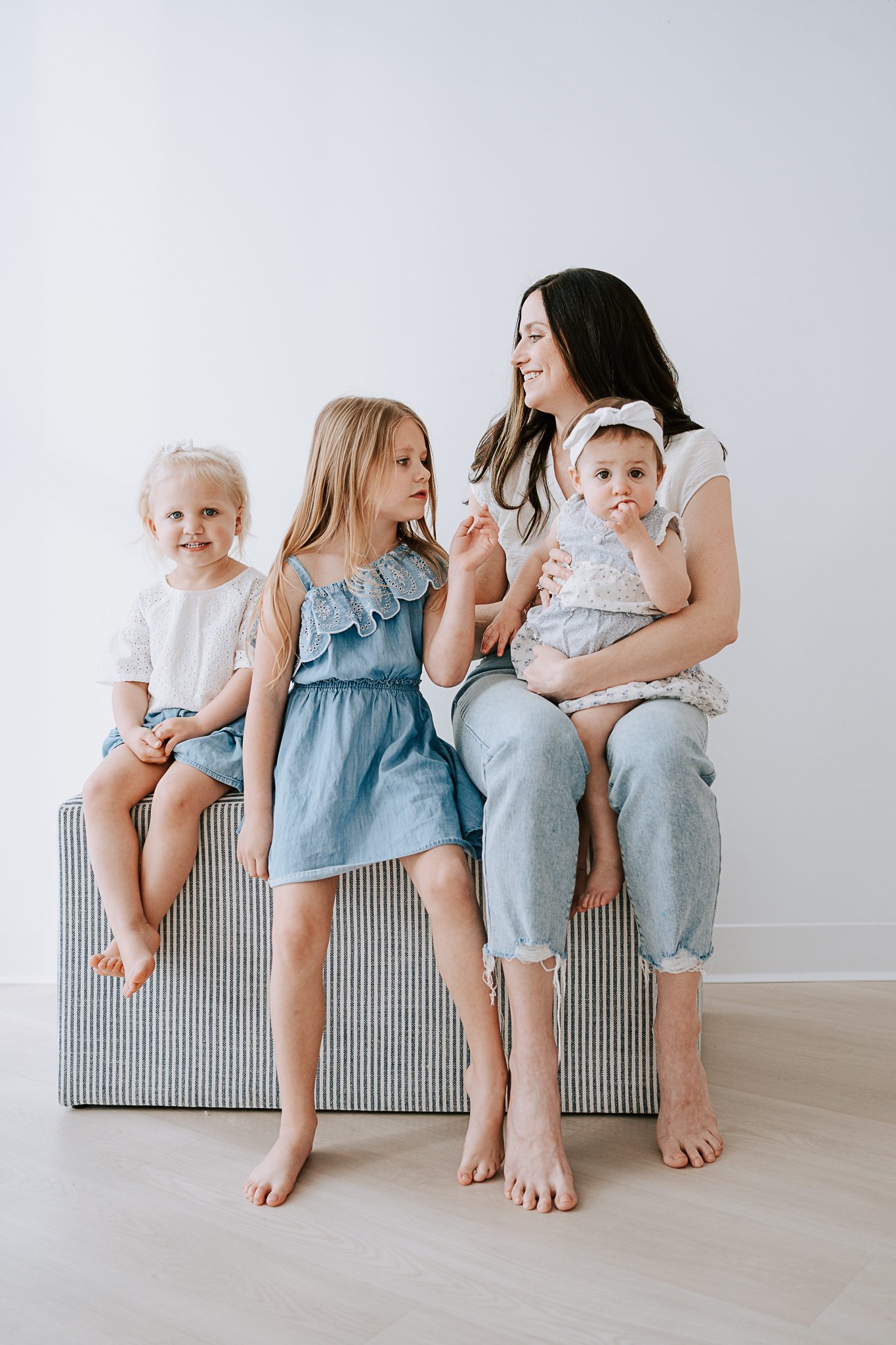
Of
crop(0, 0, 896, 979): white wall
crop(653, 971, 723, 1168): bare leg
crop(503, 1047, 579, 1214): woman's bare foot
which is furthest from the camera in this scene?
crop(0, 0, 896, 979): white wall

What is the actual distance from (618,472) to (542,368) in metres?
0.29

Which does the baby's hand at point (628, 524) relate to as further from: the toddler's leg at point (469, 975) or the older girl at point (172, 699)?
the older girl at point (172, 699)

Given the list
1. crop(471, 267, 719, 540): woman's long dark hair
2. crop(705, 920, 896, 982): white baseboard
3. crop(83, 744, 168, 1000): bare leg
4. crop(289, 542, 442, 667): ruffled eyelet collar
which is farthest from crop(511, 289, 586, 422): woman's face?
crop(705, 920, 896, 982): white baseboard

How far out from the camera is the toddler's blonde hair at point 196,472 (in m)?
1.56

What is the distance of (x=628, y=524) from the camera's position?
1.24 metres

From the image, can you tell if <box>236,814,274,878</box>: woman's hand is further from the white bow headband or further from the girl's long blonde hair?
the white bow headband

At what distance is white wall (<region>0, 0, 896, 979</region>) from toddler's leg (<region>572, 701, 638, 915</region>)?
2.43ft

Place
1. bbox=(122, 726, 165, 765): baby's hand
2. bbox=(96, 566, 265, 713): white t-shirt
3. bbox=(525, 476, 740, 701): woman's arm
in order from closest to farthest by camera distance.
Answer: bbox=(525, 476, 740, 701): woman's arm
bbox=(122, 726, 165, 765): baby's hand
bbox=(96, 566, 265, 713): white t-shirt

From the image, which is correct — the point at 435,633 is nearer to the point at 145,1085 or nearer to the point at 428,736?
the point at 428,736

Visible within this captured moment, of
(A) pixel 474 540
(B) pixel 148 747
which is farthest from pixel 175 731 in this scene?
(A) pixel 474 540

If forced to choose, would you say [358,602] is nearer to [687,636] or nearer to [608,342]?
[687,636]

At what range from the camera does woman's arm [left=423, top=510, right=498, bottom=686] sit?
4.17ft

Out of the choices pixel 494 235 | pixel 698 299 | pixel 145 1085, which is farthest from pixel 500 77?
pixel 145 1085

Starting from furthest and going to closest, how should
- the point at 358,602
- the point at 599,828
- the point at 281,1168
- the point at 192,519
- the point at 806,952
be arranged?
the point at 806,952 < the point at 192,519 < the point at 358,602 < the point at 599,828 < the point at 281,1168
